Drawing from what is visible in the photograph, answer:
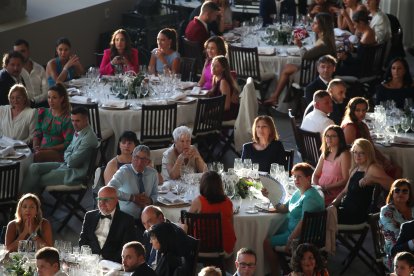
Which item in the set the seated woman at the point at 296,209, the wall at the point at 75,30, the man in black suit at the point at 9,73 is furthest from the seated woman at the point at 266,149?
the wall at the point at 75,30

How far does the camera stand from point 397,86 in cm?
1285

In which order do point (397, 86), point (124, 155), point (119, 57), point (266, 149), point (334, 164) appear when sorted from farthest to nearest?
1. point (119, 57)
2. point (397, 86)
3. point (266, 149)
4. point (334, 164)
5. point (124, 155)

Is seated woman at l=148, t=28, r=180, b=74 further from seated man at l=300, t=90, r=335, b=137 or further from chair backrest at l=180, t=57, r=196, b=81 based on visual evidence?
seated man at l=300, t=90, r=335, b=137

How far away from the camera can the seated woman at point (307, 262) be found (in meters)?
8.39

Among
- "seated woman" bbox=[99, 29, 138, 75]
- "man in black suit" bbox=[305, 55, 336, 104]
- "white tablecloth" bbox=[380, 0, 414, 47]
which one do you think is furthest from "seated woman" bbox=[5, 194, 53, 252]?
"white tablecloth" bbox=[380, 0, 414, 47]

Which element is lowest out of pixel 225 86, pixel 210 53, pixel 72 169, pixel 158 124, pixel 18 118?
pixel 72 169

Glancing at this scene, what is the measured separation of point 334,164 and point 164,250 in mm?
2556

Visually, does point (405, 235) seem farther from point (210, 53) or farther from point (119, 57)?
point (119, 57)

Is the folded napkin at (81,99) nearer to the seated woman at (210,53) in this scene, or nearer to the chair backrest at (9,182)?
the seated woman at (210,53)

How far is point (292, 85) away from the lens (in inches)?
567

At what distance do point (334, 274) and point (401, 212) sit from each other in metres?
0.91

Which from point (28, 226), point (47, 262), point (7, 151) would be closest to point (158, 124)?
point (7, 151)

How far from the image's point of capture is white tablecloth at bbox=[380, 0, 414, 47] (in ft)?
60.8

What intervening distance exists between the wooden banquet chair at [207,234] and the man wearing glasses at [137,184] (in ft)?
2.28
